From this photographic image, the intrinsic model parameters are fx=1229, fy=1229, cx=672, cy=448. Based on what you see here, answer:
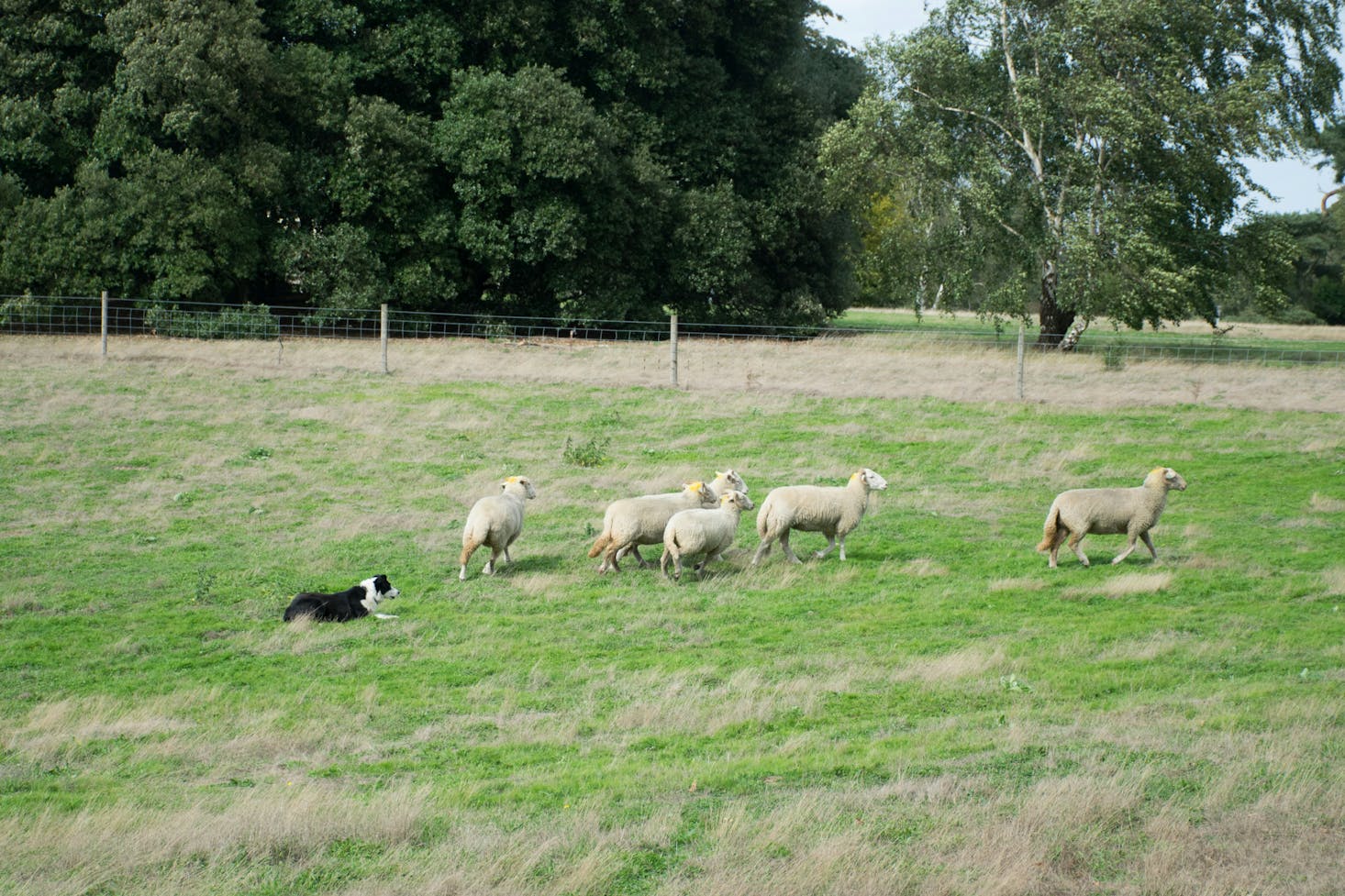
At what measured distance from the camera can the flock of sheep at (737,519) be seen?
1380 centimetres

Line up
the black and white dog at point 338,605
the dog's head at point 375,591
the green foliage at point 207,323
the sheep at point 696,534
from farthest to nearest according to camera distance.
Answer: the green foliage at point 207,323 → the sheep at point 696,534 → the dog's head at point 375,591 → the black and white dog at point 338,605

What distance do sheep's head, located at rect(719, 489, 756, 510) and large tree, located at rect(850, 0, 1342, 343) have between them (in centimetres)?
2334

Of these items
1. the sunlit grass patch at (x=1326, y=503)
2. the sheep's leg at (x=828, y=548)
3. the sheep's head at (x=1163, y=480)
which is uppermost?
the sheep's head at (x=1163, y=480)

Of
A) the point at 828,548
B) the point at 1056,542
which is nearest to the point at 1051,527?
the point at 1056,542

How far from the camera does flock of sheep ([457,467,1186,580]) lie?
543 inches

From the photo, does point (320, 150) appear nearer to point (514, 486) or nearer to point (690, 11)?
point (690, 11)

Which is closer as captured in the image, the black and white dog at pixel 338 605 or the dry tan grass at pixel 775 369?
the black and white dog at pixel 338 605

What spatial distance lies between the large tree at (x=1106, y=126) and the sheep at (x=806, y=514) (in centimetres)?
2269

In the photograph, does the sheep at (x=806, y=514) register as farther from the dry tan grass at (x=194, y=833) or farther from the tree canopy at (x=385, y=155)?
the tree canopy at (x=385, y=155)

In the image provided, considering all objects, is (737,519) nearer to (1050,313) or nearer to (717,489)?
(717,489)

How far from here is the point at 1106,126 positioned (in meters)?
35.7

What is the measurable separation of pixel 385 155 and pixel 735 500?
88.1ft

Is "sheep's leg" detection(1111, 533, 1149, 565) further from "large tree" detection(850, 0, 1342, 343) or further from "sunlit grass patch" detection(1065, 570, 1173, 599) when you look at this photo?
"large tree" detection(850, 0, 1342, 343)

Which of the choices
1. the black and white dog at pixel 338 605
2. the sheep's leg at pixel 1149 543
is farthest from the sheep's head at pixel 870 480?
the black and white dog at pixel 338 605
